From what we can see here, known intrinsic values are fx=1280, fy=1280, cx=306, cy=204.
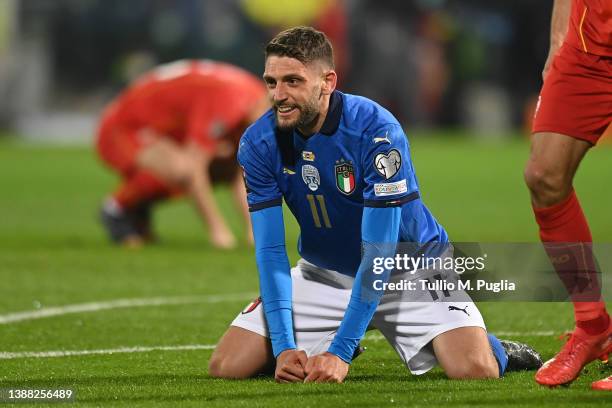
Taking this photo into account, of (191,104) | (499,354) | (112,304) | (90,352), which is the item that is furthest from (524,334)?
(191,104)

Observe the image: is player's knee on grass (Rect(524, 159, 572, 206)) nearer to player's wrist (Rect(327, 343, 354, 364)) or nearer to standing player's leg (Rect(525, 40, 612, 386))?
standing player's leg (Rect(525, 40, 612, 386))

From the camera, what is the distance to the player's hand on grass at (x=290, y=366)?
4.73 meters

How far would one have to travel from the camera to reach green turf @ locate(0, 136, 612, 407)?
14.9ft

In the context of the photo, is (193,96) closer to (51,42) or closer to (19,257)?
(19,257)

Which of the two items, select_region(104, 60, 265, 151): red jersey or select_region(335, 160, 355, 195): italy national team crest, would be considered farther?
select_region(104, 60, 265, 151): red jersey

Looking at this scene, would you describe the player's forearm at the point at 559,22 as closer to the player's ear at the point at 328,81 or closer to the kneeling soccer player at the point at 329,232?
the kneeling soccer player at the point at 329,232

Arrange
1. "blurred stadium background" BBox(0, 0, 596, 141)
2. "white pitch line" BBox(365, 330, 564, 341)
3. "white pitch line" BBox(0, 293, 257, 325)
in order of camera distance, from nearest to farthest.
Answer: "white pitch line" BBox(365, 330, 564, 341)
"white pitch line" BBox(0, 293, 257, 325)
"blurred stadium background" BBox(0, 0, 596, 141)

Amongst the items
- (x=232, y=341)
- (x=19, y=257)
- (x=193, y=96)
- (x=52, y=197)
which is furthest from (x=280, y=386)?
(x=52, y=197)

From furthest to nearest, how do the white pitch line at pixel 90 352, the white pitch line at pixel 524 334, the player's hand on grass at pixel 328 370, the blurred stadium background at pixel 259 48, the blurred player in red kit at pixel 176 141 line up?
the blurred stadium background at pixel 259 48 < the blurred player in red kit at pixel 176 141 < the white pitch line at pixel 524 334 < the white pitch line at pixel 90 352 < the player's hand on grass at pixel 328 370

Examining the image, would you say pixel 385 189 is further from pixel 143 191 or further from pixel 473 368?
pixel 143 191

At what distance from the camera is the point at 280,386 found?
471cm

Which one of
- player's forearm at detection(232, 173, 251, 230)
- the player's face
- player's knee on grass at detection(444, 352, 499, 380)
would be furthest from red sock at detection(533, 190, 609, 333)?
player's forearm at detection(232, 173, 251, 230)

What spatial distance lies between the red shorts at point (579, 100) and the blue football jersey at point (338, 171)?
1.89ft

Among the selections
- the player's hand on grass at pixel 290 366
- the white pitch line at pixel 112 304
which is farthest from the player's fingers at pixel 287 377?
the white pitch line at pixel 112 304
